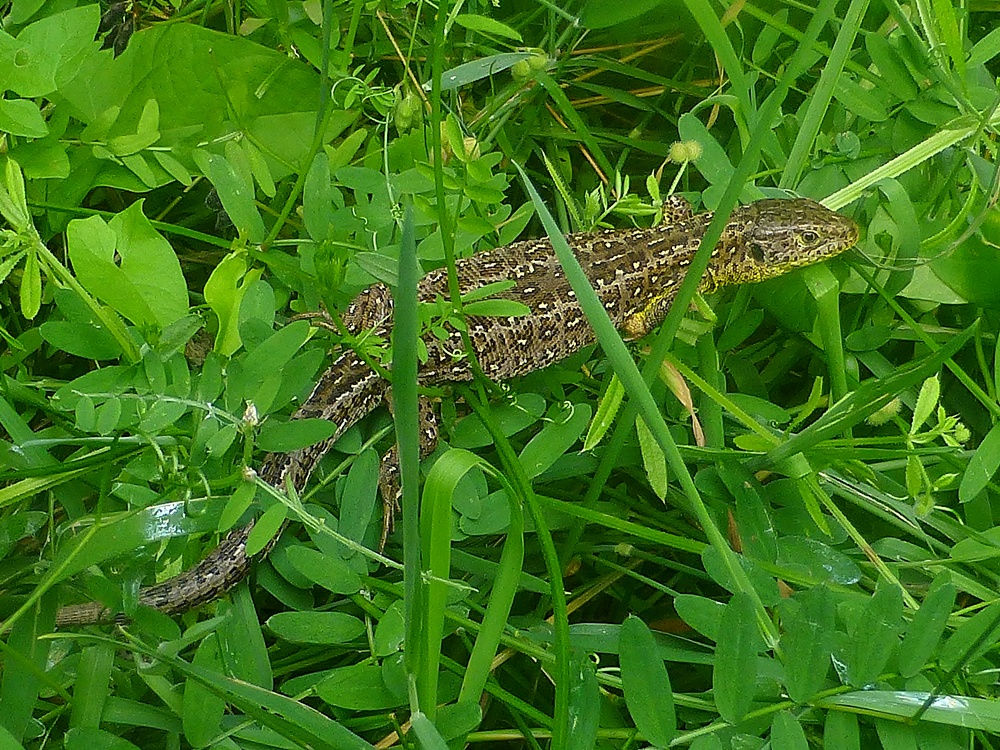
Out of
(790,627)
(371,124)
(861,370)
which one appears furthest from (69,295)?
(861,370)

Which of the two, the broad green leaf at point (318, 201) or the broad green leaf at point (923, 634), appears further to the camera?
the broad green leaf at point (318, 201)

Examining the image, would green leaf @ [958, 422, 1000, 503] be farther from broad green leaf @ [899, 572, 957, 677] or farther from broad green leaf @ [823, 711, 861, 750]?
broad green leaf @ [823, 711, 861, 750]

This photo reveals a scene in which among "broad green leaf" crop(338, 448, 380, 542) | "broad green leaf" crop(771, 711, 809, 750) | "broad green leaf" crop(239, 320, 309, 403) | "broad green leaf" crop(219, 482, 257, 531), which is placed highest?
"broad green leaf" crop(239, 320, 309, 403)

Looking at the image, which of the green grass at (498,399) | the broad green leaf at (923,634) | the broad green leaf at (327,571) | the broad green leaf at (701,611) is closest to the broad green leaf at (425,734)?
the green grass at (498,399)

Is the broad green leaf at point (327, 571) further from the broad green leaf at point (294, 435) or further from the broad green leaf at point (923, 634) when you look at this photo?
the broad green leaf at point (923, 634)

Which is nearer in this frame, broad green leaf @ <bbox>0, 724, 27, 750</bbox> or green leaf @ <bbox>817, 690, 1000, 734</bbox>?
broad green leaf @ <bbox>0, 724, 27, 750</bbox>

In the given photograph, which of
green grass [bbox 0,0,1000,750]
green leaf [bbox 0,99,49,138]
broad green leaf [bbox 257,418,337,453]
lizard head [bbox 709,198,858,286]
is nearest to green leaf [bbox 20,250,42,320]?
green grass [bbox 0,0,1000,750]

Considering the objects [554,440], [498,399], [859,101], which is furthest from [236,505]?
[859,101]
